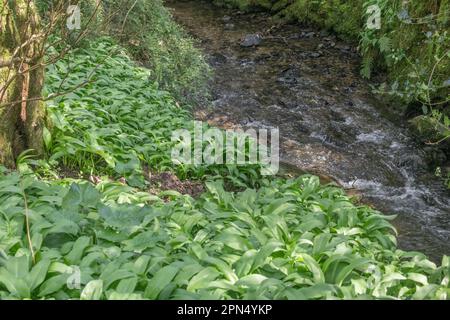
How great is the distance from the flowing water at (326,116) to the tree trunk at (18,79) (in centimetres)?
368

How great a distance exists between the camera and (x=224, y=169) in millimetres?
6617

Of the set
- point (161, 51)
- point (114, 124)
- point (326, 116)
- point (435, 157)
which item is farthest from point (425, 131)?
point (114, 124)

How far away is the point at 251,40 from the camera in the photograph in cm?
1280

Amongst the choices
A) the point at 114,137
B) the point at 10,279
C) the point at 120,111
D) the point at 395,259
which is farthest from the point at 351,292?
the point at 120,111

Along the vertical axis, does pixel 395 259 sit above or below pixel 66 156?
below

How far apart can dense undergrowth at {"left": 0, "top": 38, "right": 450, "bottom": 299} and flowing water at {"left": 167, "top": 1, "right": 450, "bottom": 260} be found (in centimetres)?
139

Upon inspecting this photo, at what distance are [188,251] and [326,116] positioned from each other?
19.6 feet

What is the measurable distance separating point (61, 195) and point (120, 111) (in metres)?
2.85

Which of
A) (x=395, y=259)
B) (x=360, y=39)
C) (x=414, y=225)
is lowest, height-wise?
(x=414, y=225)

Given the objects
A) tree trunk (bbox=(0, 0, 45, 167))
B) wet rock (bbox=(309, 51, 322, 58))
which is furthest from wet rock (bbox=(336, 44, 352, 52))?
tree trunk (bbox=(0, 0, 45, 167))

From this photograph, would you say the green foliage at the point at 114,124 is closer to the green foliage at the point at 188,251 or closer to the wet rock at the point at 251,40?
the green foliage at the point at 188,251

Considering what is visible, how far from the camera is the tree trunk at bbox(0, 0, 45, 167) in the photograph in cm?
500

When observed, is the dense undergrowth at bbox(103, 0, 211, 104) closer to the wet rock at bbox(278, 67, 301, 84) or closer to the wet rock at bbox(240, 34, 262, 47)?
the wet rock at bbox(278, 67, 301, 84)

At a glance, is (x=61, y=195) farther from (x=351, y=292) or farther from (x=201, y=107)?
(x=201, y=107)
